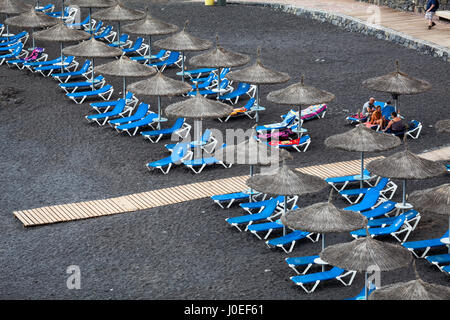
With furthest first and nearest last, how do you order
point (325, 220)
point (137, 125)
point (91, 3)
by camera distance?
point (91, 3) → point (137, 125) → point (325, 220)

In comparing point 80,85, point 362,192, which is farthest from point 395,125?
point 80,85

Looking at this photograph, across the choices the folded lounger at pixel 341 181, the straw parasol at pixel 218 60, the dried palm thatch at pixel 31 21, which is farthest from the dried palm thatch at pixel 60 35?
the folded lounger at pixel 341 181

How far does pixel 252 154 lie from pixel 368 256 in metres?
4.36

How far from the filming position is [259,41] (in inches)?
1157

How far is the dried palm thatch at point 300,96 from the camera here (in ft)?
65.7

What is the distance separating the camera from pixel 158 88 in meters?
20.8

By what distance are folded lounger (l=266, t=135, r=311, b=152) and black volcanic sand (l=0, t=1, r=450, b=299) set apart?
20 cm

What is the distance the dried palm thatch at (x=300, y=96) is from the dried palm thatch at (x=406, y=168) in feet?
14.3

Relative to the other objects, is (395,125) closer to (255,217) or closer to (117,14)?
(255,217)

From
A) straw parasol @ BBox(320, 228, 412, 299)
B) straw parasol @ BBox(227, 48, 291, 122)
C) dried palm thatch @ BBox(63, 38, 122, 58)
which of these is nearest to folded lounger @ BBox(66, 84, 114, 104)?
dried palm thatch @ BBox(63, 38, 122, 58)

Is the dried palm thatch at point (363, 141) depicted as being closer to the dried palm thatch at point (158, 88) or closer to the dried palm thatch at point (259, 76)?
the dried palm thatch at point (259, 76)

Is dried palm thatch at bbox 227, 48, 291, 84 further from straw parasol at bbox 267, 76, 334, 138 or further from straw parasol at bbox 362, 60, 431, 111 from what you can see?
straw parasol at bbox 362, 60, 431, 111
